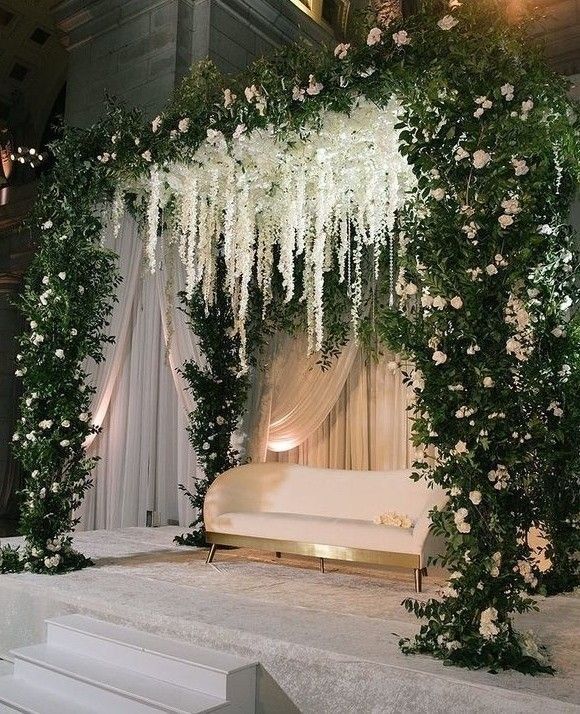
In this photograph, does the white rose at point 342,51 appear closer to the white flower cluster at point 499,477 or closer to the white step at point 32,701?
the white flower cluster at point 499,477

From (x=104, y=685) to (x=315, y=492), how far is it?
8.11 ft

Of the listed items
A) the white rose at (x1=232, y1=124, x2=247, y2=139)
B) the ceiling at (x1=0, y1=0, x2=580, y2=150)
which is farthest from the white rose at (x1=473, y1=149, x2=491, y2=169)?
the ceiling at (x1=0, y1=0, x2=580, y2=150)

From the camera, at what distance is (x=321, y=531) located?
4328 millimetres

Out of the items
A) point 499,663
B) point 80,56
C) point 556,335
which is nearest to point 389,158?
point 556,335

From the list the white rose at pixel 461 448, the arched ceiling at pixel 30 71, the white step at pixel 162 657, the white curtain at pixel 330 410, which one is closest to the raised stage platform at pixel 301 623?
the white step at pixel 162 657

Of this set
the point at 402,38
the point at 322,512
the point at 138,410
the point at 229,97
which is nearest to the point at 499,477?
the point at 402,38

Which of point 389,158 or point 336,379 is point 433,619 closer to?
point 389,158

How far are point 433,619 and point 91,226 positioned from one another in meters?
3.12

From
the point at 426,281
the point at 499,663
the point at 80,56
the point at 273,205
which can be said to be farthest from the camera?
the point at 80,56

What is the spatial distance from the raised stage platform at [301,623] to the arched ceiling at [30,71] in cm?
790

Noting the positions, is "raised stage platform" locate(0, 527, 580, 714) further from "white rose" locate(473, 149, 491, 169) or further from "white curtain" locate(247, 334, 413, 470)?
"white rose" locate(473, 149, 491, 169)

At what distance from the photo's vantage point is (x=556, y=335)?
4.00m

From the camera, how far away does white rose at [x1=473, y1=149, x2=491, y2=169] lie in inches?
110

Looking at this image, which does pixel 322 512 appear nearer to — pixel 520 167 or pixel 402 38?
pixel 520 167
